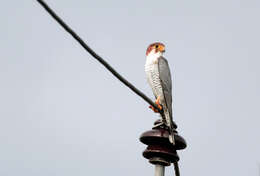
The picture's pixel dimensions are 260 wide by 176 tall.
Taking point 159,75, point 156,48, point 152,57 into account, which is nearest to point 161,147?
point 159,75

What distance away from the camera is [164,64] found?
748cm

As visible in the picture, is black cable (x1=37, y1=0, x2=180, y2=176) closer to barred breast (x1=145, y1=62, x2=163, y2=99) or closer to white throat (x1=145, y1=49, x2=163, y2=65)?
barred breast (x1=145, y1=62, x2=163, y2=99)

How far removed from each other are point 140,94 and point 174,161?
75cm

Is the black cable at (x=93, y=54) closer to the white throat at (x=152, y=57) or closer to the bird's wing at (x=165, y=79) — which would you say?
the bird's wing at (x=165, y=79)

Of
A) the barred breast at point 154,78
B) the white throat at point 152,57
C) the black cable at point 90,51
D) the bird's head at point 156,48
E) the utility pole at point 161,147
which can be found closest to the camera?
the black cable at point 90,51

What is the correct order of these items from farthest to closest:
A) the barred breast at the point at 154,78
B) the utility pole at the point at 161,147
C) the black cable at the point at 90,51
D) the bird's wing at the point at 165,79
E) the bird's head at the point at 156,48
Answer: the bird's head at the point at 156,48, the barred breast at the point at 154,78, the bird's wing at the point at 165,79, the utility pole at the point at 161,147, the black cable at the point at 90,51

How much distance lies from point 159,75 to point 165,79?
0.14m

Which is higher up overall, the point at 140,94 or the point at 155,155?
the point at 140,94

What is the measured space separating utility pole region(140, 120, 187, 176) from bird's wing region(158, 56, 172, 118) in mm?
2851

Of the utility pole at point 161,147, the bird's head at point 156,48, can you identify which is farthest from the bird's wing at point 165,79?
the utility pole at point 161,147

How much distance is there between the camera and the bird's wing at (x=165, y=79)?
693 cm

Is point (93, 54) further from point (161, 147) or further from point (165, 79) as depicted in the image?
point (165, 79)

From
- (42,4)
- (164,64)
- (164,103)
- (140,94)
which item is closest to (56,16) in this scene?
(42,4)

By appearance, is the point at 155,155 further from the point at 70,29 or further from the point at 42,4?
the point at 42,4
